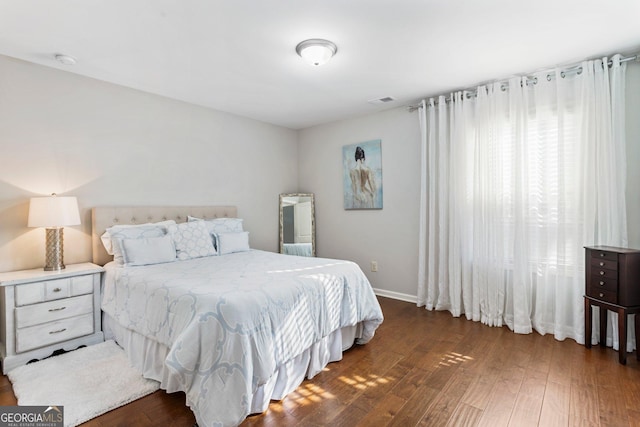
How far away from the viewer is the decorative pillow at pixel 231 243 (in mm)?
3422

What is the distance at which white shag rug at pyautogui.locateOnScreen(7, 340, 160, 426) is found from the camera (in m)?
1.87

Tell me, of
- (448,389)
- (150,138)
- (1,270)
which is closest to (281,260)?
(448,389)

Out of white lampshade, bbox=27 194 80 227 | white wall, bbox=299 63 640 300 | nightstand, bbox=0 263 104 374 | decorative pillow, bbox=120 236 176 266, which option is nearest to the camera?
nightstand, bbox=0 263 104 374

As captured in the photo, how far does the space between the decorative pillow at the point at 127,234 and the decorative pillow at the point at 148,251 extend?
0.07 metres

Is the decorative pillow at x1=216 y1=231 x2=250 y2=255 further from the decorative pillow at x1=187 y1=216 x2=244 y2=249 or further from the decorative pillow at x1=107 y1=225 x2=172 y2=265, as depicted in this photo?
the decorative pillow at x1=107 y1=225 x2=172 y2=265

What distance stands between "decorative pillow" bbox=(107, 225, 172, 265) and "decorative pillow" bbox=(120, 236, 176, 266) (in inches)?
2.6

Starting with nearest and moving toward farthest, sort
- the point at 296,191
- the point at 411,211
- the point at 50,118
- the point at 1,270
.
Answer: the point at 1,270 < the point at 50,118 < the point at 411,211 < the point at 296,191

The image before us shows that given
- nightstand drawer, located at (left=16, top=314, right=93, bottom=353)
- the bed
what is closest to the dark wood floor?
the bed

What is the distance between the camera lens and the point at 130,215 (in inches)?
125

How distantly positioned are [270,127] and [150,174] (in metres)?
1.91

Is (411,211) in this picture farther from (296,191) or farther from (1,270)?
(1,270)

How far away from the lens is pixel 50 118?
276cm

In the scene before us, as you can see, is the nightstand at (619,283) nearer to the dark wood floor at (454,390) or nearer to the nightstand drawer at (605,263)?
the nightstand drawer at (605,263)

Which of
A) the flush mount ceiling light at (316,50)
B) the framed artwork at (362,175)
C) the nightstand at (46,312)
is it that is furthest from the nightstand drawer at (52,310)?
the framed artwork at (362,175)
